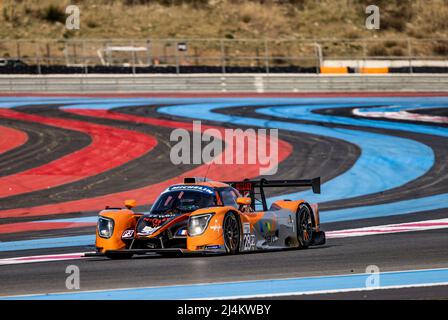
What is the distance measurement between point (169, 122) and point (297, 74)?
11.4 m

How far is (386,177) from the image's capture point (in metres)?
24.1

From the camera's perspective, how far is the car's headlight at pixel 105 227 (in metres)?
13.5

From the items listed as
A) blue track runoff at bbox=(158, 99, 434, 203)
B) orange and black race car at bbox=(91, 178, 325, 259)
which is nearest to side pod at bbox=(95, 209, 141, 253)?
orange and black race car at bbox=(91, 178, 325, 259)

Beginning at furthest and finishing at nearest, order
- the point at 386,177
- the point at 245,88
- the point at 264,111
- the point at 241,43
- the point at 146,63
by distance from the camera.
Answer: the point at 241,43 → the point at 146,63 → the point at 245,88 → the point at 264,111 → the point at 386,177

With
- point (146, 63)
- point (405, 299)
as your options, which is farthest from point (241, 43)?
point (405, 299)

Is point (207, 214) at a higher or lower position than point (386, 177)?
higher

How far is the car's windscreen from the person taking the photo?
44.6 feet

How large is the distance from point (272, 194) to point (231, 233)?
9532mm

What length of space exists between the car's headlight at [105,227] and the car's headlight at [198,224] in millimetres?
1255

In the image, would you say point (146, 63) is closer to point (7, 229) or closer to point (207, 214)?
point (7, 229)

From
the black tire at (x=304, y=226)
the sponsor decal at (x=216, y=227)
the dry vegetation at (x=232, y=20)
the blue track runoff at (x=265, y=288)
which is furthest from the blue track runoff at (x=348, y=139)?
the dry vegetation at (x=232, y=20)

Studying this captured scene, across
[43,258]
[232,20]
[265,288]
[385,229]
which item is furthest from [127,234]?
[232,20]

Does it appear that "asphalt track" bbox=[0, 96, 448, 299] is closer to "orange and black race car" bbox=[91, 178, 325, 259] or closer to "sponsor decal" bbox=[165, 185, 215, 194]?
"orange and black race car" bbox=[91, 178, 325, 259]

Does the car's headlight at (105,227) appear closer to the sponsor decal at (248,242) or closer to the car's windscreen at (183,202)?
the car's windscreen at (183,202)
